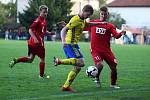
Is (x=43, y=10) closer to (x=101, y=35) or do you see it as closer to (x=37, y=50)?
(x=37, y=50)

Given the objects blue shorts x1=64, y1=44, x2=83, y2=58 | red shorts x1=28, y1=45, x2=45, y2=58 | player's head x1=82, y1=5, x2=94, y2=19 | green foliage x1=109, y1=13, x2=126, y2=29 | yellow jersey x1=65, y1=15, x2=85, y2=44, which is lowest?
green foliage x1=109, y1=13, x2=126, y2=29

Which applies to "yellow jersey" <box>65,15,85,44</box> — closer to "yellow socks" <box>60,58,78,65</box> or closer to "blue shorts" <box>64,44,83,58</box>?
"blue shorts" <box>64,44,83,58</box>

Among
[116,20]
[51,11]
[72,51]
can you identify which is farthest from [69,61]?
[116,20]

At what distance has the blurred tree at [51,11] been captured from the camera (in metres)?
81.3

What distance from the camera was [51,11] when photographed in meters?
81.6

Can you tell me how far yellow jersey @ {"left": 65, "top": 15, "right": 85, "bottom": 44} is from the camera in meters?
12.2

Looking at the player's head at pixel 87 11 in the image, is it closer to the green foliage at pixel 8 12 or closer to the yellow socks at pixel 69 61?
the yellow socks at pixel 69 61

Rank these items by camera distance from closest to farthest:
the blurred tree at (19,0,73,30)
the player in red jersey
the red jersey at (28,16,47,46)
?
the player in red jersey < the red jersey at (28,16,47,46) < the blurred tree at (19,0,73,30)

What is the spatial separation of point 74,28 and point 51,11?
69.6m

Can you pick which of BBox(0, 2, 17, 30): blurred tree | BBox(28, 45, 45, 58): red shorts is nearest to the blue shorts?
BBox(28, 45, 45, 58): red shorts

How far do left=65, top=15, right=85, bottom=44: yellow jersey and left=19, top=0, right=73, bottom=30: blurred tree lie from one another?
2706 inches

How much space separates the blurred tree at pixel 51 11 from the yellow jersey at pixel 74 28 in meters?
68.7

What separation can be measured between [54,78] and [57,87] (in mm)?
2507

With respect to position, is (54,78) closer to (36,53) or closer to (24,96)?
(36,53)
